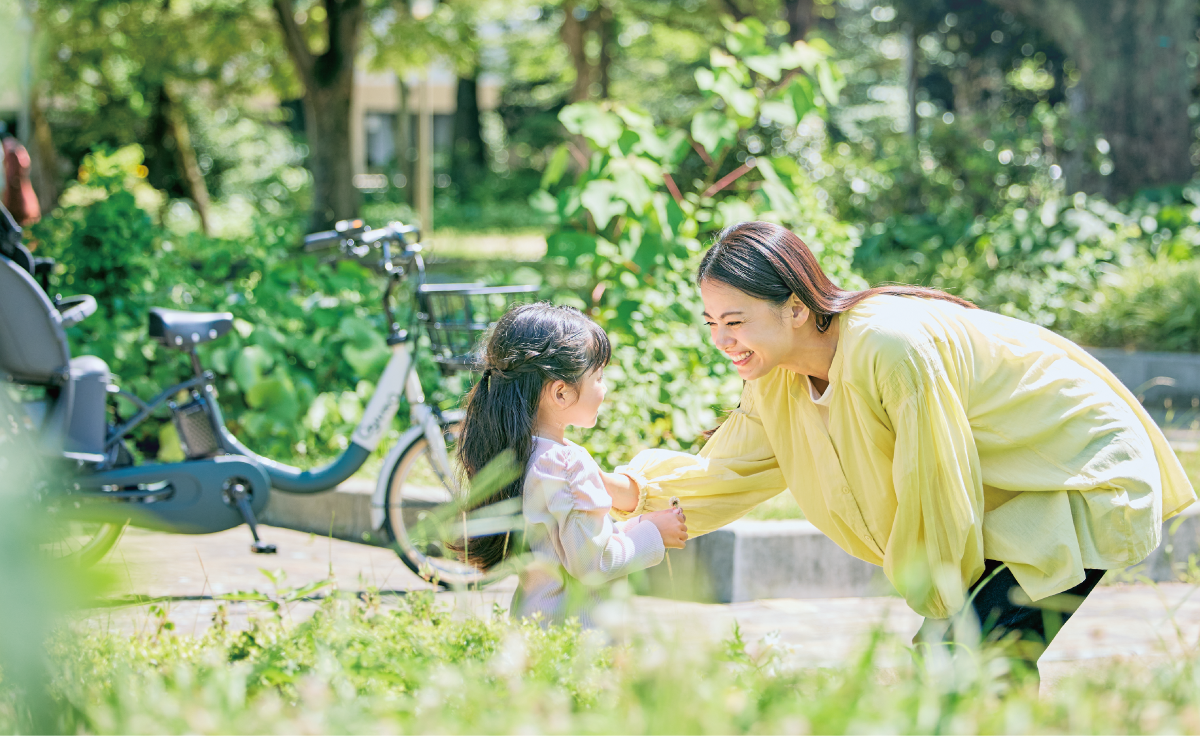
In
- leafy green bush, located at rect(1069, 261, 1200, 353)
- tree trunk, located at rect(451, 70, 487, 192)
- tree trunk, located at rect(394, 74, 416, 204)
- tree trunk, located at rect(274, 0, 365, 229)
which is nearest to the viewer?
leafy green bush, located at rect(1069, 261, 1200, 353)

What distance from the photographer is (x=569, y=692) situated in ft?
5.66

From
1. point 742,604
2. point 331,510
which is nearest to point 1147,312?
point 742,604

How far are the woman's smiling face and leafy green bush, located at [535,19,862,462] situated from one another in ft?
7.84

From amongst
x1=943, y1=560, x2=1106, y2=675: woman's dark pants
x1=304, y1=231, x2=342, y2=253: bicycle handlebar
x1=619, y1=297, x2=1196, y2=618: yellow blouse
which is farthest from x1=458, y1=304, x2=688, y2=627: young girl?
x1=304, y1=231, x2=342, y2=253: bicycle handlebar

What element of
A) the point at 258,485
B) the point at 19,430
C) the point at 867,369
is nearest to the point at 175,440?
the point at 258,485

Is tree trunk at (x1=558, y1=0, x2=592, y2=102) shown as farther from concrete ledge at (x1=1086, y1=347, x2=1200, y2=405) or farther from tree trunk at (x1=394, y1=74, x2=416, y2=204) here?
concrete ledge at (x1=1086, y1=347, x2=1200, y2=405)

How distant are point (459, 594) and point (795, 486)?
100 cm

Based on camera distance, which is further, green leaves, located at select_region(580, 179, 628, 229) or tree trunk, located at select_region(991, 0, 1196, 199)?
tree trunk, located at select_region(991, 0, 1196, 199)

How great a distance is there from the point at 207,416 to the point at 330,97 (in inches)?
499

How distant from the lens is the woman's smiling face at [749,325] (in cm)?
245

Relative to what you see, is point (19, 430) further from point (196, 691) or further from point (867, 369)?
point (867, 369)

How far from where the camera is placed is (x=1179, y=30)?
1216cm

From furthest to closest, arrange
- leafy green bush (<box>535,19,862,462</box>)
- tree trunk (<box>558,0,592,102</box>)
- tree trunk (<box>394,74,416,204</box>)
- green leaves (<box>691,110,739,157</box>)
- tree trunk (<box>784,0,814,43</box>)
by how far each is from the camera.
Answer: tree trunk (<box>394,74,416,204</box>) → tree trunk (<box>558,0,592,102</box>) → tree trunk (<box>784,0,814,43</box>) → green leaves (<box>691,110,739,157</box>) → leafy green bush (<box>535,19,862,462</box>)

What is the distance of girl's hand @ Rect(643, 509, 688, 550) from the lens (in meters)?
2.55
